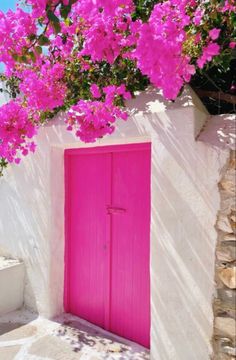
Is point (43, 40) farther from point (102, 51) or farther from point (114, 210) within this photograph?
point (114, 210)

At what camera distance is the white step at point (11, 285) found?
17.1 feet

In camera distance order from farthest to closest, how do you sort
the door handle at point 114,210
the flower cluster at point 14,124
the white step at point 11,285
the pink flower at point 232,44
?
the white step at point 11,285 < the door handle at point 114,210 < the flower cluster at point 14,124 < the pink flower at point 232,44

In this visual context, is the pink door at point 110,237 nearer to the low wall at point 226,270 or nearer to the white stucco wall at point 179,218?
the white stucco wall at point 179,218

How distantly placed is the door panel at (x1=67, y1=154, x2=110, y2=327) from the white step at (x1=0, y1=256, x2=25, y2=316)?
2.64 ft

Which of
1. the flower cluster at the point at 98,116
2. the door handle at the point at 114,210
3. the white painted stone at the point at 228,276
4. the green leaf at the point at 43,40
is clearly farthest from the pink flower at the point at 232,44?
the door handle at the point at 114,210

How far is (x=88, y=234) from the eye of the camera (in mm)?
4891

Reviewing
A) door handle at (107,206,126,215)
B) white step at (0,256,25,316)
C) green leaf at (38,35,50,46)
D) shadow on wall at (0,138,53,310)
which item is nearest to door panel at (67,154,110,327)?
door handle at (107,206,126,215)

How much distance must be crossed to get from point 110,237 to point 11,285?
186 centimetres

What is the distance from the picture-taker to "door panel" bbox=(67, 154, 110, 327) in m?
4.70

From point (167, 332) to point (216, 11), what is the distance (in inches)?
124

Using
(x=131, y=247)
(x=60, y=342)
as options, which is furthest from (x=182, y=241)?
(x=60, y=342)

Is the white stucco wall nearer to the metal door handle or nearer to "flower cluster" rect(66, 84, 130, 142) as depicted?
"flower cluster" rect(66, 84, 130, 142)

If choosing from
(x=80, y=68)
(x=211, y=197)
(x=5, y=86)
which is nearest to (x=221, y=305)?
(x=211, y=197)

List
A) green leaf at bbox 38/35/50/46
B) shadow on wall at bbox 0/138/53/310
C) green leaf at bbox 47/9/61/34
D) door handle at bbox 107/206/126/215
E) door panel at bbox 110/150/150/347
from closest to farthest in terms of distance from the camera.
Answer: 1. green leaf at bbox 47/9/61/34
2. green leaf at bbox 38/35/50/46
3. door panel at bbox 110/150/150/347
4. door handle at bbox 107/206/126/215
5. shadow on wall at bbox 0/138/53/310
